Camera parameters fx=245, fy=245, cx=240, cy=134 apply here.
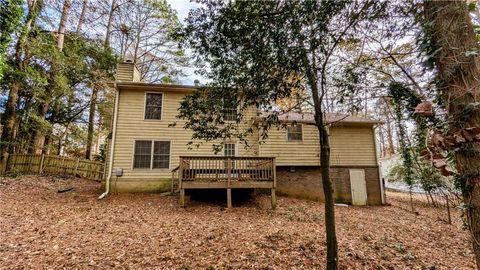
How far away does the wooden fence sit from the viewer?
1276 cm

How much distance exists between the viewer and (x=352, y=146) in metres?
12.6

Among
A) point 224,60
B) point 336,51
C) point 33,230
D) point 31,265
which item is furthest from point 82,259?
point 336,51

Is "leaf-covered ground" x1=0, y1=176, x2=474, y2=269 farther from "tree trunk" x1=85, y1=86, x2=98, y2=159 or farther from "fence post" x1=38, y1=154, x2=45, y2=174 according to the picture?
"tree trunk" x1=85, y1=86, x2=98, y2=159

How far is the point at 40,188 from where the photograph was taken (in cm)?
1042

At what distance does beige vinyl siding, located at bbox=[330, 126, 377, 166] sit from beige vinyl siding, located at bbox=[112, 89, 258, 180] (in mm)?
4226

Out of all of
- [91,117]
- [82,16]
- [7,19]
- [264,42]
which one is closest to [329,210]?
[264,42]

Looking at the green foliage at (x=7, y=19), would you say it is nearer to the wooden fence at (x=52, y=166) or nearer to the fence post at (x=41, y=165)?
the fence post at (x=41, y=165)

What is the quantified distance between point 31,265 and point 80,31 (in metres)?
15.3

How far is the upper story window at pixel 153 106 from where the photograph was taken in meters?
11.3

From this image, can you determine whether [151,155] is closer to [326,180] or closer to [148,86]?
[148,86]

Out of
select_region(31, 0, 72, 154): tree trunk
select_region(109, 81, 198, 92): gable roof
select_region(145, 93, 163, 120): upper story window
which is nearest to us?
select_region(109, 81, 198, 92): gable roof

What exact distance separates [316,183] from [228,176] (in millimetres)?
5282

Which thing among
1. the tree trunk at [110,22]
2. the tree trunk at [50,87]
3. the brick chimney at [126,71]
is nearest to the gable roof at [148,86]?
the brick chimney at [126,71]

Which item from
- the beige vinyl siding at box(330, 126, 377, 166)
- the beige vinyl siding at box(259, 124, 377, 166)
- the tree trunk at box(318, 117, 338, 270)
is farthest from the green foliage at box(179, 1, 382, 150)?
the beige vinyl siding at box(330, 126, 377, 166)
